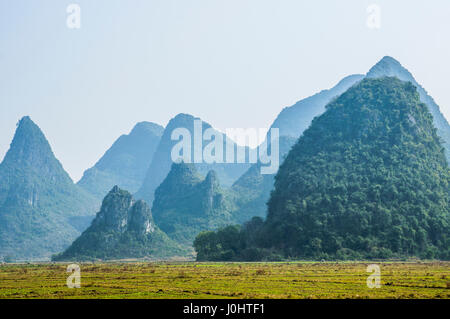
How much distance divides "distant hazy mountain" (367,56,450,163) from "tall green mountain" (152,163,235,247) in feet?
173

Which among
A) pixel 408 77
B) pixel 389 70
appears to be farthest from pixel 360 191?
pixel 408 77

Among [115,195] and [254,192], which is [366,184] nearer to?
[115,195]

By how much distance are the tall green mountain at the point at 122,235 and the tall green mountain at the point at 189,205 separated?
57.7 feet

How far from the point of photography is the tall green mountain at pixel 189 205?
153625 millimetres

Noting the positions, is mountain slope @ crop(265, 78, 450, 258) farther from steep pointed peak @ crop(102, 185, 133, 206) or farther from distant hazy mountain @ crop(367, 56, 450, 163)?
steep pointed peak @ crop(102, 185, 133, 206)

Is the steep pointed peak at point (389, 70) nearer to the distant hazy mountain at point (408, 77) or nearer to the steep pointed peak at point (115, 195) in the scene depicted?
the distant hazy mountain at point (408, 77)

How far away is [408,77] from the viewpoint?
6186 inches

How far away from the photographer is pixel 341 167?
9262 centimetres

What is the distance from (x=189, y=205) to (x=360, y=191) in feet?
273

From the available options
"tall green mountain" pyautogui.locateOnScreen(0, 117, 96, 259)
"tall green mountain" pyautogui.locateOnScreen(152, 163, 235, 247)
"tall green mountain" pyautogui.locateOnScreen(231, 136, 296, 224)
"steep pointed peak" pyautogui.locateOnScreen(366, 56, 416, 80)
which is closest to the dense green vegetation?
"steep pointed peak" pyautogui.locateOnScreen(366, 56, 416, 80)

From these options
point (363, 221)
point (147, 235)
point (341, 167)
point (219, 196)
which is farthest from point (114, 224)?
point (363, 221)

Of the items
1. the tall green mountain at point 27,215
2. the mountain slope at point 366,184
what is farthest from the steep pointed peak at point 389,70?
the tall green mountain at point 27,215

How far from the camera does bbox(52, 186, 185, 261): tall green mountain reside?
120m
